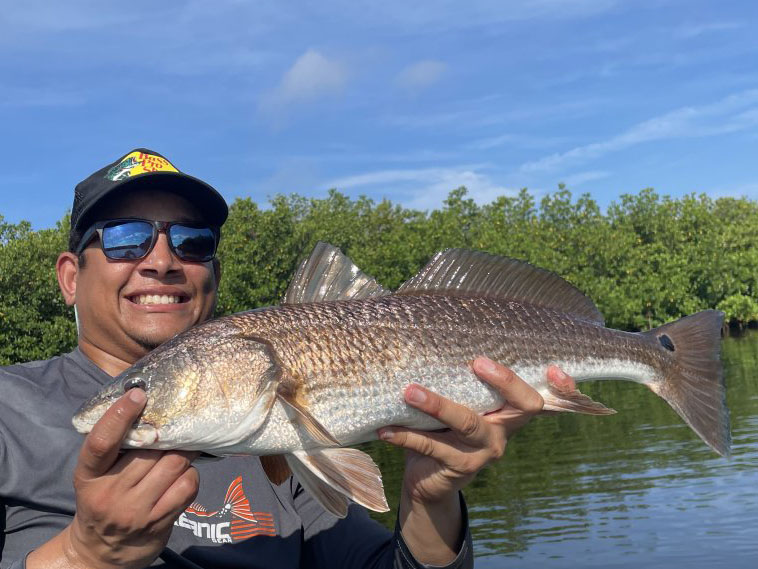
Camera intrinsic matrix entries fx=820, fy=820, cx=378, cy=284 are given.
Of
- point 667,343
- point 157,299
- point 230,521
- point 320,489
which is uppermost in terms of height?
point 157,299

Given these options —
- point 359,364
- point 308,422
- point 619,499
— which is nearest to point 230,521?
point 308,422

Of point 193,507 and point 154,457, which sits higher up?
point 154,457

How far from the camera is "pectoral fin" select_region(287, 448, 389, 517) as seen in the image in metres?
3.18

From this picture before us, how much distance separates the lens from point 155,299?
415 centimetres

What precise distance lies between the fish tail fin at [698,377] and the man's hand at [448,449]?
0.77 m

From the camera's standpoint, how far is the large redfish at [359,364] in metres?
Result: 3.13

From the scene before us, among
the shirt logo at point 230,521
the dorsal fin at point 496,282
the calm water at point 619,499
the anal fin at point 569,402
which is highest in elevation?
the dorsal fin at point 496,282

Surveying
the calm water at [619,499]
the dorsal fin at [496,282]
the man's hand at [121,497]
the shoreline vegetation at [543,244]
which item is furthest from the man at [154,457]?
the shoreline vegetation at [543,244]

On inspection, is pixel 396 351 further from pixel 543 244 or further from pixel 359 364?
pixel 543 244

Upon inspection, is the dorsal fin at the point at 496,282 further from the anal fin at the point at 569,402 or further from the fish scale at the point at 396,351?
the anal fin at the point at 569,402

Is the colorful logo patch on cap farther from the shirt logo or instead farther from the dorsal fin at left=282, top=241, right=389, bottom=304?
the shirt logo

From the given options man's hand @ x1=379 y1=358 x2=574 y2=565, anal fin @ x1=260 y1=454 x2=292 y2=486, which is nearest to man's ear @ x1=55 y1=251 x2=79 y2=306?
anal fin @ x1=260 y1=454 x2=292 y2=486

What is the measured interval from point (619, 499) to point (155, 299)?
41.1 feet

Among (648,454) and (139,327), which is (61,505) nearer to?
(139,327)
